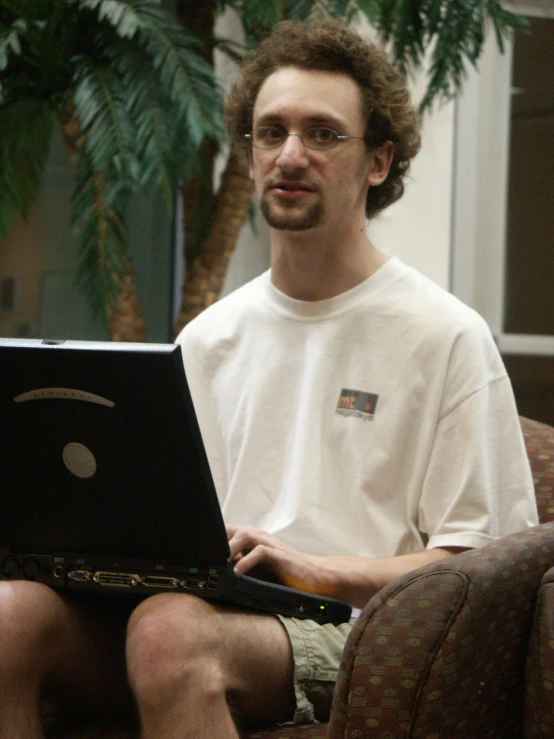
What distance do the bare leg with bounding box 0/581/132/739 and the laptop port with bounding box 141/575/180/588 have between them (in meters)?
0.14

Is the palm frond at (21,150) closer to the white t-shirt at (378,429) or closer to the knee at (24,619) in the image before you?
the white t-shirt at (378,429)

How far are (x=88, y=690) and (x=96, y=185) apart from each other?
1.02 meters

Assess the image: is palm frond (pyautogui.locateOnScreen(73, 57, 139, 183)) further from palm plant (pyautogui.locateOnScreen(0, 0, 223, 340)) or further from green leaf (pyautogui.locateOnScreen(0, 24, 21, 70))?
green leaf (pyautogui.locateOnScreen(0, 24, 21, 70))

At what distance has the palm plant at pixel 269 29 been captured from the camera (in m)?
2.03

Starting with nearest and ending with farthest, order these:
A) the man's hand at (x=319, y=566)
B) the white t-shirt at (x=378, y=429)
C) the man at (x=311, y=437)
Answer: the man at (x=311, y=437)
the man's hand at (x=319, y=566)
the white t-shirt at (x=378, y=429)

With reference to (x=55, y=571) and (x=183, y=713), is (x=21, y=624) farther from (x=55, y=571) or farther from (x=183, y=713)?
(x=183, y=713)

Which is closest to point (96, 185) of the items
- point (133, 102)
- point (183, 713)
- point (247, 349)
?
point (133, 102)

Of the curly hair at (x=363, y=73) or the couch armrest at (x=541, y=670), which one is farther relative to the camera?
the curly hair at (x=363, y=73)

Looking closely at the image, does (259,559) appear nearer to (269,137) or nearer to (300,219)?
(300,219)

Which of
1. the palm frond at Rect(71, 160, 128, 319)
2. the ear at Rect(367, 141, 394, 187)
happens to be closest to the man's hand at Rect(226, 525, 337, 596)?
the ear at Rect(367, 141, 394, 187)

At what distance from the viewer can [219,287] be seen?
7.61ft

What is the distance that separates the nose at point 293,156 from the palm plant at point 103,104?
371 mm

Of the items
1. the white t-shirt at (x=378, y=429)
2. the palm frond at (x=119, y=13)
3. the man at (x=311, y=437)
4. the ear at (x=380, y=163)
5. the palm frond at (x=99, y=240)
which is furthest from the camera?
the palm frond at (x=99, y=240)

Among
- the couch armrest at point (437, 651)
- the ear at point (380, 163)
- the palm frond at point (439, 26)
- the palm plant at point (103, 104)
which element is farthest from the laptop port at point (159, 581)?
the palm frond at point (439, 26)
